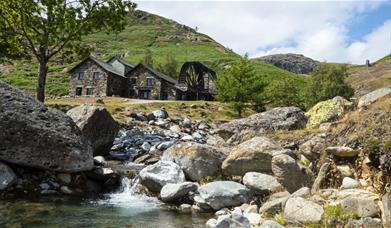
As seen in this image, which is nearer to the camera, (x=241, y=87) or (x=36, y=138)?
(x=36, y=138)

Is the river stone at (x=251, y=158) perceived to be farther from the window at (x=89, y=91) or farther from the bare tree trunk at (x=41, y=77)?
the window at (x=89, y=91)

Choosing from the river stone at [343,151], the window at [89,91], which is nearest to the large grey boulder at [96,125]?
the river stone at [343,151]

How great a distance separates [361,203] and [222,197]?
4.79m

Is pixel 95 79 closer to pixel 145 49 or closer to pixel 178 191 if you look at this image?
pixel 178 191

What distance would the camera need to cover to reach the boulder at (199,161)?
52.5 ft

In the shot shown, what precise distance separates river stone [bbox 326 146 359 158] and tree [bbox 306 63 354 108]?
4384 cm

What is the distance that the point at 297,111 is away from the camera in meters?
21.4

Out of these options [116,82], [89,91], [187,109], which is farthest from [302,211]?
[116,82]

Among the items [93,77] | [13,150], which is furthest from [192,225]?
[93,77]

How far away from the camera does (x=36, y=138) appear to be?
601 inches

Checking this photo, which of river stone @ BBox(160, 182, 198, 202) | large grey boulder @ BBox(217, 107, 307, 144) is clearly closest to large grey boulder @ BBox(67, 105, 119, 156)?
large grey boulder @ BBox(217, 107, 307, 144)

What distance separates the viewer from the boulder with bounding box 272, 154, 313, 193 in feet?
42.6

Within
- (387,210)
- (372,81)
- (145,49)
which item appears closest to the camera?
(387,210)

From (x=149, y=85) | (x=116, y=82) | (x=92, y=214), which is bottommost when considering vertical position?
(x=92, y=214)
